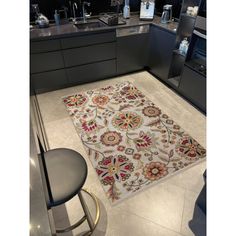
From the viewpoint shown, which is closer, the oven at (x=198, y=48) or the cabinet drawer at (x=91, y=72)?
the oven at (x=198, y=48)

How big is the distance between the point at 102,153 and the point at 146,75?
74.7 inches

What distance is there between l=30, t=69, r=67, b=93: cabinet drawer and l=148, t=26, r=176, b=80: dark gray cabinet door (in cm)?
148

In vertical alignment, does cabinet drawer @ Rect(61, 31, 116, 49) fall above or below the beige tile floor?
above

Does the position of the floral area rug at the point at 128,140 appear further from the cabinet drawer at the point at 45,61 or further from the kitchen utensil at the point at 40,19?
the kitchen utensil at the point at 40,19

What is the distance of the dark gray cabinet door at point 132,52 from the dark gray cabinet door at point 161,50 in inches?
5.1

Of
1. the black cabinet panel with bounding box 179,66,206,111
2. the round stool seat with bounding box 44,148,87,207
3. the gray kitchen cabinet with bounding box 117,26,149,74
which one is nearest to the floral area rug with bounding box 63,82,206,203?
the black cabinet panel with bounding box 179,66,206,111

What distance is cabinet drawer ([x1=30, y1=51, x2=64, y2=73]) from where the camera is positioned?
99.9 inches

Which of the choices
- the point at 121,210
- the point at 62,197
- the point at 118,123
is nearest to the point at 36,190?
the point at 62,197

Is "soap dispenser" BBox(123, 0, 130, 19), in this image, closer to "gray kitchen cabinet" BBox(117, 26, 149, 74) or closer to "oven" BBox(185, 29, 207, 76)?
"gray kitchen cabinet" BBox(117, 26, 149, 74)

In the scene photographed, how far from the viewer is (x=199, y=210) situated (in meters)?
1.55

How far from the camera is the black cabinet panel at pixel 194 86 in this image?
236cm

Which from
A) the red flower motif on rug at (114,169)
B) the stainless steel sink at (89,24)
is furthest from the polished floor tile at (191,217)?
the stainless steel sink at (89,24)
